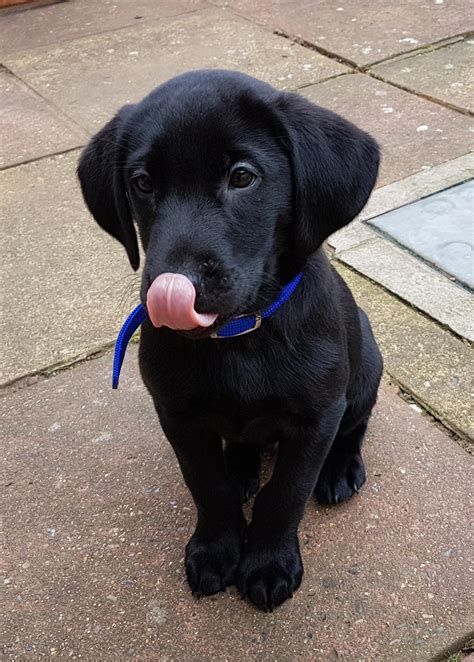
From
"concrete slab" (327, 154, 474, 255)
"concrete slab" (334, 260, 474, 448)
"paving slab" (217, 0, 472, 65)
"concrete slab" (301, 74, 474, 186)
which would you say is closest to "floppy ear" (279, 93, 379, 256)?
"concrete slab" (334, 260, 474, 448)

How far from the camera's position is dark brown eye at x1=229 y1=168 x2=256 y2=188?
1922 mm

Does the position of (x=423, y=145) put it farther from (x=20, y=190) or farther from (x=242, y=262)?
(x=242, y=262)

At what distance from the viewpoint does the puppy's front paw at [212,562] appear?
235 cm

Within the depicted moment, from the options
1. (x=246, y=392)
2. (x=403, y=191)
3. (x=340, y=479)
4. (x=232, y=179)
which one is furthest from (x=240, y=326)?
(x=403, y=191)

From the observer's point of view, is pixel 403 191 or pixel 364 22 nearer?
pixel 403 191

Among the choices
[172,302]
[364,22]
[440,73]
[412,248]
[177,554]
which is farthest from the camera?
[364,22]

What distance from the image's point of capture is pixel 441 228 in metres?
3.78

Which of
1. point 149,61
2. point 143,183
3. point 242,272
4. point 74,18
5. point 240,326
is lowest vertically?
point 74,18

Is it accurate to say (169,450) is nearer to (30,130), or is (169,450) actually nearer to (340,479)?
(340,479)

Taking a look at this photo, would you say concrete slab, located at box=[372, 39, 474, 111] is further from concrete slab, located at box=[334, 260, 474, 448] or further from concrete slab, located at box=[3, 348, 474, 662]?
concrete slab, located at box=[3, 348, 474, 662]

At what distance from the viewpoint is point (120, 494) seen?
2.69 m

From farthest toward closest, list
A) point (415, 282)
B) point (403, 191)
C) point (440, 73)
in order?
point (440, 73)
point (403, 191)
point (415, 282)

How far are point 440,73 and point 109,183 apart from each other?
12.5 ft

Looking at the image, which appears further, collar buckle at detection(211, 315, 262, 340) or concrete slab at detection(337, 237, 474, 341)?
concrete slab at detection(337, 237, 474, 341)
